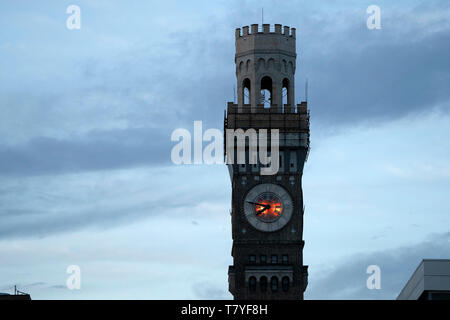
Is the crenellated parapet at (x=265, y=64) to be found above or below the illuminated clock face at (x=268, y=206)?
above

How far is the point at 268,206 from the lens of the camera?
14650cm

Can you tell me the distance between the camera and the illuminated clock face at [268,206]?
480ft

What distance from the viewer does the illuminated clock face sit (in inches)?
5758

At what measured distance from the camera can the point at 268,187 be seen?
146750 mm

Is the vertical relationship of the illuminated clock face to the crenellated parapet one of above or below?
below

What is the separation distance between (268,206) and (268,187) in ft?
6.93

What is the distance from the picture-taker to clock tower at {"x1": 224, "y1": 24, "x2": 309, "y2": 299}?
14462 cm

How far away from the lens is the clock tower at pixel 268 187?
14462 centimetres
